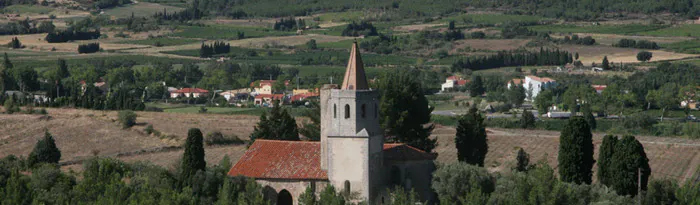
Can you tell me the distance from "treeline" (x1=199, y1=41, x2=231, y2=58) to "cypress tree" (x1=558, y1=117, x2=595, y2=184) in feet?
396

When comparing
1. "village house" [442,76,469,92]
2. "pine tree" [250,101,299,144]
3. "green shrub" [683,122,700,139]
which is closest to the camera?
"pine tree" [250,101,299,144]

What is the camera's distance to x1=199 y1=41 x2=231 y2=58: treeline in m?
183

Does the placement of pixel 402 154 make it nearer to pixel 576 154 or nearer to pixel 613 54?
pixel 576 154

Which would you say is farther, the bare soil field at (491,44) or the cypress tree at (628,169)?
the bare soil field at (491,44)

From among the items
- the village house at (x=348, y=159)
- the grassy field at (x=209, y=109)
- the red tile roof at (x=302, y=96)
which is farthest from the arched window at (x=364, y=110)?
the red tile roof at (x=302, y=96)

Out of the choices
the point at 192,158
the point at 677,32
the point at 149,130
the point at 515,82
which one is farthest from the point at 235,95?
the point at 677,32

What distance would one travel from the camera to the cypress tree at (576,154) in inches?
2557

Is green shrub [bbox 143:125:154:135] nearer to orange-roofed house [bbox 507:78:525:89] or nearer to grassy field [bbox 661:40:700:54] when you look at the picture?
orange-roofed house [bbox 507:78:525:89]

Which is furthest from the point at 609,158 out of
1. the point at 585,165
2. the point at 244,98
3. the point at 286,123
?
the point at 244,98

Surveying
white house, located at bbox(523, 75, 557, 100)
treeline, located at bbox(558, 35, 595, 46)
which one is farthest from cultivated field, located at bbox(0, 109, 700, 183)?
treeline, located at bbox(558, 35, 595, 46)

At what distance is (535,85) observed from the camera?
140m

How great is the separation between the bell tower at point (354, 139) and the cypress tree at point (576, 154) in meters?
9.27

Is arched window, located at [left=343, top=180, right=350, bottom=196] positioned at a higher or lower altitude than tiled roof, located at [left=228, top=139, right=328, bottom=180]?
lower

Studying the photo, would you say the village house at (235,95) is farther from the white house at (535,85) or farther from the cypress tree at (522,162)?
the cypress tree at (522,162)
